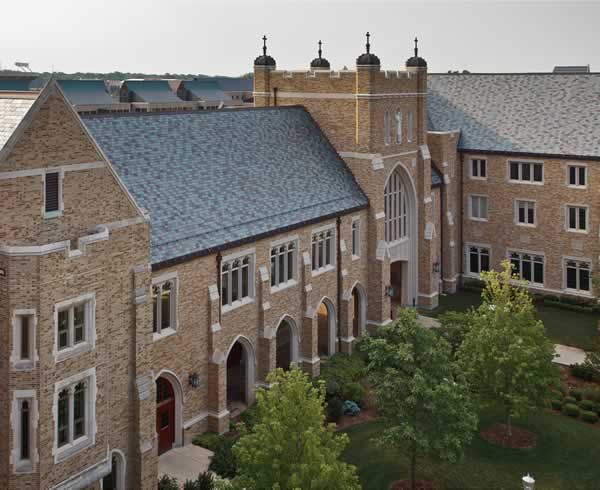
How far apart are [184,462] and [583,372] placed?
66.3 feet

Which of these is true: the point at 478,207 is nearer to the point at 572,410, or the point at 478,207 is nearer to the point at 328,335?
the point at 328,335

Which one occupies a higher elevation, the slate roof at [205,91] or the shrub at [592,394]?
the slate roof at [205,91]

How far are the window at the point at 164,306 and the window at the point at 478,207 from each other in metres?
29.4

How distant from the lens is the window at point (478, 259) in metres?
49.5

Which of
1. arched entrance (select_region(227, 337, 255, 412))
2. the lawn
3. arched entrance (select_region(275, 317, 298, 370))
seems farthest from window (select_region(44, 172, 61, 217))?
the lawn

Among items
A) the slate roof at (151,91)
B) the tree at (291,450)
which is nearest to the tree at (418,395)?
the tree at (291,450)

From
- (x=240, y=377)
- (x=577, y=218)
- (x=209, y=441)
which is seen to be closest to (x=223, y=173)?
(x=240, y=377)

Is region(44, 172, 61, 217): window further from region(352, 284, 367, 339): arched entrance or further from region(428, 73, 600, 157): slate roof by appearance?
region(428, 73, 600, 157): slate roof

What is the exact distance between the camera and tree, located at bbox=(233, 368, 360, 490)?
17.5m

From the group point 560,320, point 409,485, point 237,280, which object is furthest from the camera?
point 560,320

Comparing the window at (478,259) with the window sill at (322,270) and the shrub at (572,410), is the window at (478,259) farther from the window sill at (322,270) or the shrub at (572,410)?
the shrub at (572,410)

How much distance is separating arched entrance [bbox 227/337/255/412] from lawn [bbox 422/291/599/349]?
46.5 feet

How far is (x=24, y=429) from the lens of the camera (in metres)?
19.0

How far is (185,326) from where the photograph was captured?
86.5 ft
